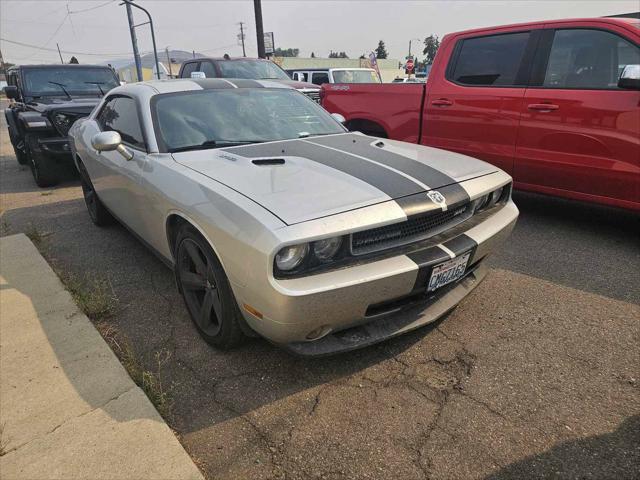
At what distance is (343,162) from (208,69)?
7892mm

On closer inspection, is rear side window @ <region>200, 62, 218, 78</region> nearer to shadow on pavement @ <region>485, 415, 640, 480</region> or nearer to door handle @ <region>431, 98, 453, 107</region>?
door handle @ <region>431, 98, 453, 107</region>

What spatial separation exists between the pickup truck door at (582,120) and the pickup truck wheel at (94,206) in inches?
166

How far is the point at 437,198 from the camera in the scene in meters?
2.29

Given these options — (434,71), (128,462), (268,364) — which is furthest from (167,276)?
(434,71)

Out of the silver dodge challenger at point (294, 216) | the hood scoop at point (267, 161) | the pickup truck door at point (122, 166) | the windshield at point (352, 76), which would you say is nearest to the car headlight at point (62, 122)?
the pickup truck door at point (122, 166)

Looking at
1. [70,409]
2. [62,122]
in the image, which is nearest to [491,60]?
[70,409]

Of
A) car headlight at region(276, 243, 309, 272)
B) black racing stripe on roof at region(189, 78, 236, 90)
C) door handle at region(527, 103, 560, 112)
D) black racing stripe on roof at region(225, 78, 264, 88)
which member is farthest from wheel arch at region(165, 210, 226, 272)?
door handle at region(527, 103, 560, 112)

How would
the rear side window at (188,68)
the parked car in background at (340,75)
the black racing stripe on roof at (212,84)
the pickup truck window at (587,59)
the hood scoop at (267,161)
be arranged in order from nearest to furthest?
1. the hood scoop at (267,161)
2. the black racing stripe on roof at (212,84)
3. the pickup truck window at (587,59)
4. the rear side window at (188,68)
5. the parked car in background at (340,75)

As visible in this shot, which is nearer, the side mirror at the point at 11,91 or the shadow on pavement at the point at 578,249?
the shadow on pavement at the point at 578,249

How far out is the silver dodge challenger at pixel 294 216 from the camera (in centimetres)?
195

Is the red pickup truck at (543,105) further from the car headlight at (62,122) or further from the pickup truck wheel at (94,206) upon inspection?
the car headlight at (62,122)

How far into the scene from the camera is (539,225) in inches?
175

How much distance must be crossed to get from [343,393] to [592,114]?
125 inches

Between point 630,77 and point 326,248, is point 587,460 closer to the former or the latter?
point 326,248
